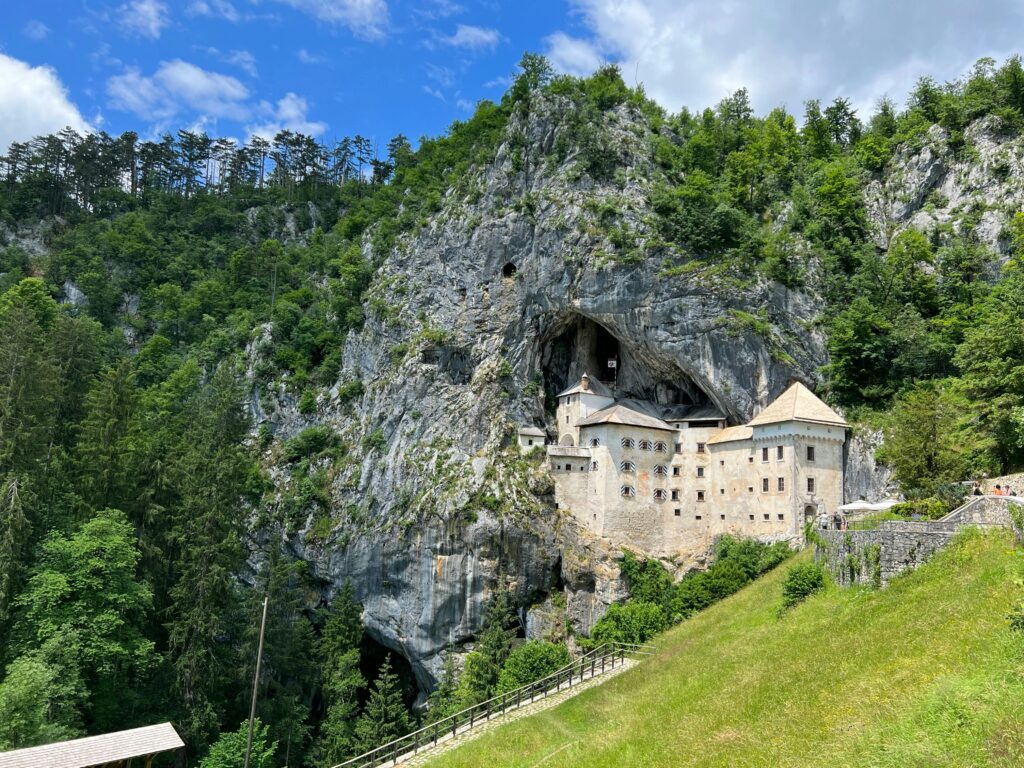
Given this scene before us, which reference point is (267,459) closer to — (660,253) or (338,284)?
(338,284)

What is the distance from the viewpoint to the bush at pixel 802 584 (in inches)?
1042

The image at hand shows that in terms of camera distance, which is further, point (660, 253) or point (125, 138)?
point (125, 138)

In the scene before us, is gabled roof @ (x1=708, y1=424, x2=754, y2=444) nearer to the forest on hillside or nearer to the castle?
the castle

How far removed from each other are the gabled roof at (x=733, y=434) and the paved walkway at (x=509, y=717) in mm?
19941

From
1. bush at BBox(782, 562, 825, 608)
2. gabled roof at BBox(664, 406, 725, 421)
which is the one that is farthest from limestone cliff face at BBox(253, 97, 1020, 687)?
bush at BBox(782, 562, 825, 608)

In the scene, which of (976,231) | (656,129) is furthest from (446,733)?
(656,129)

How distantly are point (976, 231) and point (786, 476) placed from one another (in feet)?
71.8

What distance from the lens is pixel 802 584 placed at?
2664 cm

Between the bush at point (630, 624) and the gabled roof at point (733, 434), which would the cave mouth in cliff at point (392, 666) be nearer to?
the bush at point (630, 624)

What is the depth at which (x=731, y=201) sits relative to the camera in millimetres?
53594

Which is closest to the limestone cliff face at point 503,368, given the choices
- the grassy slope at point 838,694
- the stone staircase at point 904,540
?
the grassy slope at point 838,694

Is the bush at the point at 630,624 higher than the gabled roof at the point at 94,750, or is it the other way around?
the gabled roof at the point at 94,750

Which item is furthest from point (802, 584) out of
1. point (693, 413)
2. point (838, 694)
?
point (693, 413)

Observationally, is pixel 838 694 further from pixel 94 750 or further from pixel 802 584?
pixel 94 750
